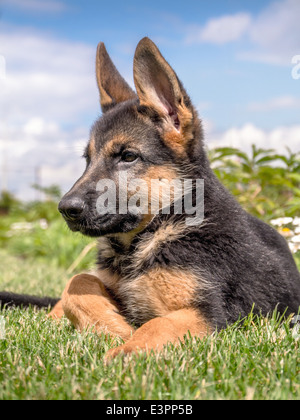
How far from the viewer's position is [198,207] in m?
3.42

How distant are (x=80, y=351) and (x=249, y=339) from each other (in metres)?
1.07

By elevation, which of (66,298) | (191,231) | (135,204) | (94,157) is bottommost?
(66,298)

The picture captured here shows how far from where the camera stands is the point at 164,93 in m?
3.57

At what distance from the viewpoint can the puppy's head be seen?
3.30 meters

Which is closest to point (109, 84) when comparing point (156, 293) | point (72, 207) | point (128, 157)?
point (128, 157)

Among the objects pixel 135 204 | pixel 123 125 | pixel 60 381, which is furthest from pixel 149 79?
pixel 60 381

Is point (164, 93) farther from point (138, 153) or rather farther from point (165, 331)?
point (165, 331)

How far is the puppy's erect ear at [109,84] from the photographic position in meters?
4.16

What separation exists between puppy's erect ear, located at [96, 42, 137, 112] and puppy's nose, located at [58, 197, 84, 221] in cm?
131

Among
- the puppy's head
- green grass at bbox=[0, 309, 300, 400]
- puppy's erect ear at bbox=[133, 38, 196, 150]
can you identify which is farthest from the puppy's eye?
green grass at bbox=[0, 309, 300, 400]

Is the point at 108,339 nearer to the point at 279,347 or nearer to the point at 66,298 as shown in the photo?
the point at 66,298

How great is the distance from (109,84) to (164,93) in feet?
3.07

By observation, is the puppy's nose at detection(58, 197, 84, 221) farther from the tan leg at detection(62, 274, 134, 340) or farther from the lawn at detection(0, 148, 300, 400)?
the lawn at detection(0, 148, 300, 400)

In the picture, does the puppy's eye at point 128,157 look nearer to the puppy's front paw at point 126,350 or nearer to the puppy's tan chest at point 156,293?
the puppy's tan chest at point 156,293
